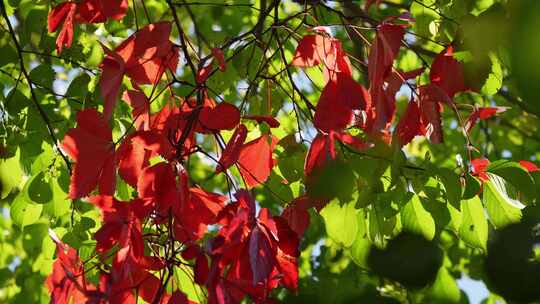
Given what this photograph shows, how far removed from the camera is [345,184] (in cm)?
66

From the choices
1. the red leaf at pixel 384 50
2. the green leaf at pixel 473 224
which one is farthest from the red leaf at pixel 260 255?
the green leaf at pixel 473 224

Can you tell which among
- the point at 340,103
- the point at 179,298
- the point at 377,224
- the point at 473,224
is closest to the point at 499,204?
the point at 473,224

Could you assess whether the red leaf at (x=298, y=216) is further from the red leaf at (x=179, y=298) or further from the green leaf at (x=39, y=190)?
the green leaf at (x=39, y=190)

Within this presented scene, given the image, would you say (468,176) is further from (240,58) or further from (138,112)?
(240,58)

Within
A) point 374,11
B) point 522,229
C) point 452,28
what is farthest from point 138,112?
point 374,11

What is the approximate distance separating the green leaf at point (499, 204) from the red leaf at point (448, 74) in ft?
0.53

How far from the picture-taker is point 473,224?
5.00 ft

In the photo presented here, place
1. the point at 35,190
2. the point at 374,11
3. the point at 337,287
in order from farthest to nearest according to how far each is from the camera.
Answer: the point at 374,11
the point at 35,190
the point at 337,287

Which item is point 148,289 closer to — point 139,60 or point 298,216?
point 298,216

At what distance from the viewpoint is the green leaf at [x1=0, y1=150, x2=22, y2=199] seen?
1901 mm

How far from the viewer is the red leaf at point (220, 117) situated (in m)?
1.38

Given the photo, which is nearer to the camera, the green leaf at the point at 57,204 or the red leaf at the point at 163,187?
the red leaf at the point at 163,187

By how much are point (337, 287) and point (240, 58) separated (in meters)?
1.43

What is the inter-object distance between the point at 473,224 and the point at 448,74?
0.29 meters
